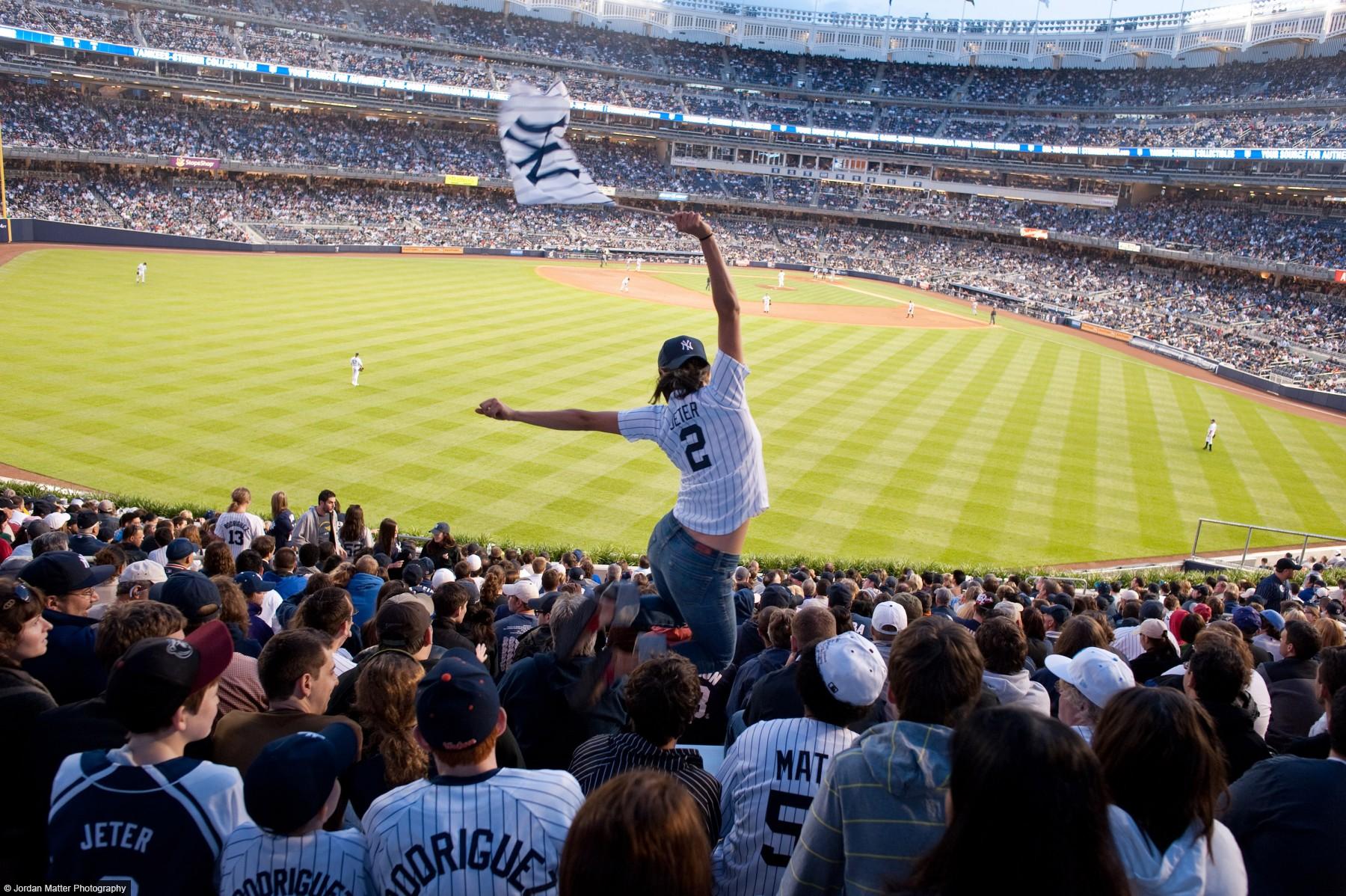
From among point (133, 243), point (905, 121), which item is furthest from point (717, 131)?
point (133, 243)

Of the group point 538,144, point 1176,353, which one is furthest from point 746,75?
point 538,144

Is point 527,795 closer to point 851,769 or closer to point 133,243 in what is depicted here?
point 851,769

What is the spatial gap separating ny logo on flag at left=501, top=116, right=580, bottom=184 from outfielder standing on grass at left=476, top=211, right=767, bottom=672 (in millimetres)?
2626

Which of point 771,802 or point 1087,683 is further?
point 1087,683

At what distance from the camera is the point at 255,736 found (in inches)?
165

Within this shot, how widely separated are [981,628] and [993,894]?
3330mm

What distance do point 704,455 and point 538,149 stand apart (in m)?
3.70

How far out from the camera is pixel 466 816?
10.5ft

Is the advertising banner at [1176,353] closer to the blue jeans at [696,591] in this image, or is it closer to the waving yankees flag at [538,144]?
the waving yankees flag at [538,144]

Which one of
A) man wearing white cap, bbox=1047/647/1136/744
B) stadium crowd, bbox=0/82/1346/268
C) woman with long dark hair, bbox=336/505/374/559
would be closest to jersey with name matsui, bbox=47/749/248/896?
man wearing white cap, bbox=1047/647/1136/744

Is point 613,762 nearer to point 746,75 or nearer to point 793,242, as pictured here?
point 793,242

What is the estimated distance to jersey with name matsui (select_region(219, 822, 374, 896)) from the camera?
317cm

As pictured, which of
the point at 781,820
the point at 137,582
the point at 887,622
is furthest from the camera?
the point at 137,582

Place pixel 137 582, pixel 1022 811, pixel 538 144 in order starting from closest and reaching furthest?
1. pixel 1022 811
2. pixel 137 582
3. pixel 538 144
